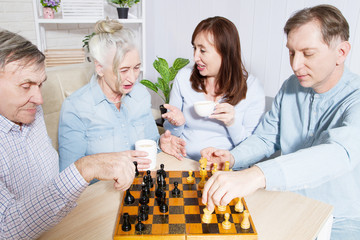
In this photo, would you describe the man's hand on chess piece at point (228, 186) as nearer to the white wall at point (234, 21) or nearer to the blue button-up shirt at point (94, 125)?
the blue button-up shirt at point (94, 125)

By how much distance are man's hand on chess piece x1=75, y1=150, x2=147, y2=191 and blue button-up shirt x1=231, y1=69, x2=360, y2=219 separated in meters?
0.47

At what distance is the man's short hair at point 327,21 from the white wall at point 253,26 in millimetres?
1048

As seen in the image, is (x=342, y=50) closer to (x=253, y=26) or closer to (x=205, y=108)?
(x=205, y=108)

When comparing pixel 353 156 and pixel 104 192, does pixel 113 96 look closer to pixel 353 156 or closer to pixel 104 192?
pixel 104 192

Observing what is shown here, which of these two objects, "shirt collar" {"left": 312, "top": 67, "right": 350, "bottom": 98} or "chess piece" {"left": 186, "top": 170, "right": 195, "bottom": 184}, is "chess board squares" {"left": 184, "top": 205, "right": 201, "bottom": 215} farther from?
"shirt collar" {"left": 312, "top": 67, "right": 350, "bottom": 98}

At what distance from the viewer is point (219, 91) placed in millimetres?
2078

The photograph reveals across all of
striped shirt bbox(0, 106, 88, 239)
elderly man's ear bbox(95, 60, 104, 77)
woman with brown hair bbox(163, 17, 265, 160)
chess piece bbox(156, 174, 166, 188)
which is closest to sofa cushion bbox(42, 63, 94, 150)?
elderly man's ear bbox(95, 60, 104, 77)

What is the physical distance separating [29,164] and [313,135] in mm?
1339

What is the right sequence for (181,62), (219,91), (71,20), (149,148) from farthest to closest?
(181,62), (71,20), (219,91), (149,148)

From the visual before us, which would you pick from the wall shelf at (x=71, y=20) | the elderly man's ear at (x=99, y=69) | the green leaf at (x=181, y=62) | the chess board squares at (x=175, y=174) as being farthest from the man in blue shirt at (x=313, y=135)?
the wall shelf at (x=71, y=20)

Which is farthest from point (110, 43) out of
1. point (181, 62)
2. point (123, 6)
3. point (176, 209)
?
point (123, 6)

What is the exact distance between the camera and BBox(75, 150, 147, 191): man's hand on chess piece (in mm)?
967

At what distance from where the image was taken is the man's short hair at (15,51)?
3.40 feet

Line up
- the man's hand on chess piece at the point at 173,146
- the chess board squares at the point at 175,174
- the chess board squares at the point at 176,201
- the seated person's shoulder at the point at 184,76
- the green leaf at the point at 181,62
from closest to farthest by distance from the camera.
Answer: the chess board squares at the point at 176,201 < the chess board squares at the point at 175,174 < the man's hand on chess piece at the point at 173,146 < the seated person's shoulder at the point at 184,76 < the green leaf at the point at 181,62
